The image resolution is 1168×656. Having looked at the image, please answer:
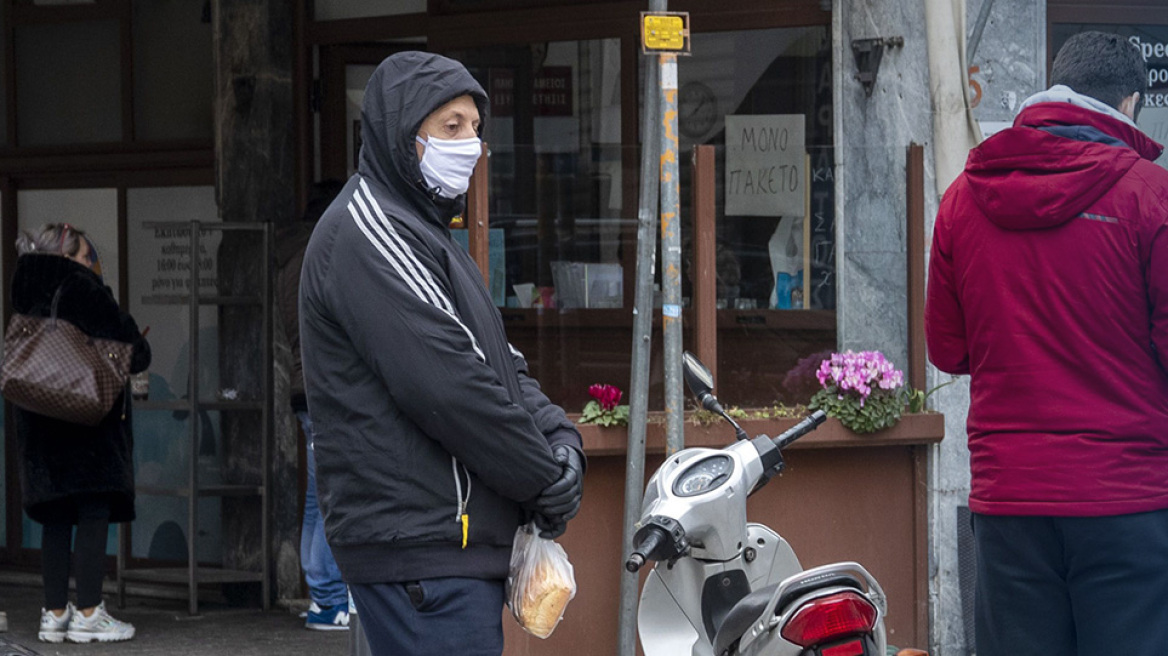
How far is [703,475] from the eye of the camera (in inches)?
154

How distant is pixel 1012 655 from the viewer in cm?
381

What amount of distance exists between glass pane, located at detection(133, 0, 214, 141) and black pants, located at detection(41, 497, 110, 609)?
7.48 ft

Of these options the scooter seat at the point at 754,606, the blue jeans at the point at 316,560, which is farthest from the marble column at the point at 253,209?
the scooter seat at the point at 754,606

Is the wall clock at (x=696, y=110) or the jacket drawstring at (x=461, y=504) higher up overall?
the wall clock at (x=696, y=110)

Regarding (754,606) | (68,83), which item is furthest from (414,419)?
(68,83)

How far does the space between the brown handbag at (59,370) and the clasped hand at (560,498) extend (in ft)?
13.3

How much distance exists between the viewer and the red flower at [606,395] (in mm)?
5873

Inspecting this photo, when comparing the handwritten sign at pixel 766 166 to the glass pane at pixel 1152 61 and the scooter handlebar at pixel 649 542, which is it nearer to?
the glass pane at pixel 1152 61

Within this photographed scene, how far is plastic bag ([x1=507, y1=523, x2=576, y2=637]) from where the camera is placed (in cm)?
319

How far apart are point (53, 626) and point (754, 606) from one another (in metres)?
4.47

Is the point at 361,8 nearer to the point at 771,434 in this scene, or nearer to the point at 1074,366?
the point at 771,434

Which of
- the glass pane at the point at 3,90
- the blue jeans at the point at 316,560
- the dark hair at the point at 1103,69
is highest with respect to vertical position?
the glass pane at the point at 3,90

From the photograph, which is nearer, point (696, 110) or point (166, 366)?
point (696, 110)

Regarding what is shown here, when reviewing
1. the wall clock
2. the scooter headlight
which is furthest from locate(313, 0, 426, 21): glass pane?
the scooter headlight
